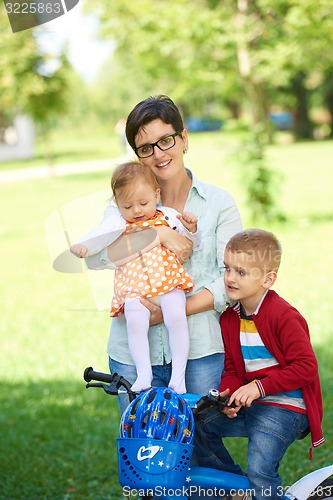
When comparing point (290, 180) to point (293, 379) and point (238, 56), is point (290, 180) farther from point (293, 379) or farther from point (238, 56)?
point (293, 379)

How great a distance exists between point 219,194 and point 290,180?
19.0m

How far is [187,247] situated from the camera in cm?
298

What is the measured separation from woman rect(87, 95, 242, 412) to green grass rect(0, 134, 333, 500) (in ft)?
0.85

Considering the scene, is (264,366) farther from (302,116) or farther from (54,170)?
(302,116)

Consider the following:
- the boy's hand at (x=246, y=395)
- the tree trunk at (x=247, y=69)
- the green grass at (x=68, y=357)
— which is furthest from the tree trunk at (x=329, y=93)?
the boy's hand at (x=246, y=395)

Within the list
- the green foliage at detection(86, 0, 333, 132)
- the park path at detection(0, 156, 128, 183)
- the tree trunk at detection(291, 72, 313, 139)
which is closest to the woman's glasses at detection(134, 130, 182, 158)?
the green foliage at detection(86, 0, 333, 132)

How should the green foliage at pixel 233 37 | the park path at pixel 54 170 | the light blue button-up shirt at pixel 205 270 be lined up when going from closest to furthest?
the light blue button-up shirt at pixel 205 270, the green foliage at pixel 233 37, the park path at pixel 54 170

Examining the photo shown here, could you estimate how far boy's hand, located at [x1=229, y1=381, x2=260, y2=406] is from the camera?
283cm

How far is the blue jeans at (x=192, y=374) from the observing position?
3.11 metres

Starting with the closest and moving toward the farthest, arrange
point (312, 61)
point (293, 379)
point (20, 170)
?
point (293, 379) < point (312, 61) < point (20, 170)

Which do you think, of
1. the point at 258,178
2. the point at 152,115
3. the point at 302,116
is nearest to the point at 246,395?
the point at 152,115

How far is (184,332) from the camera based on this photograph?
299 cm

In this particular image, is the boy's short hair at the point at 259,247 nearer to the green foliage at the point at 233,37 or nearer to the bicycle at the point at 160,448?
the bicycle at the point at 160,448

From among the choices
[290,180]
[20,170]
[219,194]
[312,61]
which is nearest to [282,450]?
[219,194]
